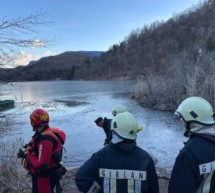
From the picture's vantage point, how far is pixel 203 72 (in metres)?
18.8

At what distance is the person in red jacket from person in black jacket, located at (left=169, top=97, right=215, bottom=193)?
1.80 m

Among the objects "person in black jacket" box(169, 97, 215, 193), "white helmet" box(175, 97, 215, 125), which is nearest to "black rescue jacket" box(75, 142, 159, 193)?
"person in black jacket" box(169, 97, 215, 193)

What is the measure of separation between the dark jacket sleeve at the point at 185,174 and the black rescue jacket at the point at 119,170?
355mm

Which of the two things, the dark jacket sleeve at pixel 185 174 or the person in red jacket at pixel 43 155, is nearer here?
the dark jacket sleeve at pixel 185 174

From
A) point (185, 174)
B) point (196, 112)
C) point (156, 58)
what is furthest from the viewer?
point (156, 58)

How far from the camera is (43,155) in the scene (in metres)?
3.94

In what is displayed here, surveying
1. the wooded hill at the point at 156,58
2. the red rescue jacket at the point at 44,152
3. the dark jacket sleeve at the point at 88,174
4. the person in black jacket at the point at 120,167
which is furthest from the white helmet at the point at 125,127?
the wooded hill at the point at 156,58

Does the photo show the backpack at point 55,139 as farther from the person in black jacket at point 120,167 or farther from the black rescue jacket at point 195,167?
the black rescue jacket at point 195,167

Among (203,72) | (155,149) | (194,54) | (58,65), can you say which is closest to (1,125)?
(155,149)

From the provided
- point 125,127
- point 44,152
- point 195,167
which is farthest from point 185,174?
point 44,152

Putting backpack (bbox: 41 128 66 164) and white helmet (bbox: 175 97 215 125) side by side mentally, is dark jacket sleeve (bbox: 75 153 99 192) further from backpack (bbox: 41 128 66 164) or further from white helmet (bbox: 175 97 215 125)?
backpack (bbox: 41 128 66 164)

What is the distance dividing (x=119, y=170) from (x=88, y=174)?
0.93 feet

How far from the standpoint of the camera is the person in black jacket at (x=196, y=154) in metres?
2.54

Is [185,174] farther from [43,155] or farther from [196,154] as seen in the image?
[43,155]
